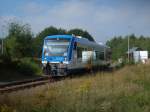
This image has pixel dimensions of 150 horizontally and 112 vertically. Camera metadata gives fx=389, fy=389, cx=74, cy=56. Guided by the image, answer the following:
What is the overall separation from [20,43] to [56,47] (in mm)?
24720

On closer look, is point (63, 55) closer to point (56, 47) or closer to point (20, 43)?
point (56, 47)

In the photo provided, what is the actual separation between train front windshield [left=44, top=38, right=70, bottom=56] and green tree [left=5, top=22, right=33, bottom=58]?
62.4 feet

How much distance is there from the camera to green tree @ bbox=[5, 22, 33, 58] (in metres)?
49.8

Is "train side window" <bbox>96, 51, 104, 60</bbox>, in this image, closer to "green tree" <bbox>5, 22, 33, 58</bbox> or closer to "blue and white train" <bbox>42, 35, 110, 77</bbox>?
"blue and white train" <bbox>42, 35, 110, 77</bbox>

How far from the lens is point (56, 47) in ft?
92.1

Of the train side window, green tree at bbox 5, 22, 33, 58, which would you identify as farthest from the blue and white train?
green tree at bbox 5, 22, 33, 58

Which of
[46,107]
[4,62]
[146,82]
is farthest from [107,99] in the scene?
[4,62]

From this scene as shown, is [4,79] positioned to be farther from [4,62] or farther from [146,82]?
[146,82]

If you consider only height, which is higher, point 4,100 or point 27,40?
point 27,40

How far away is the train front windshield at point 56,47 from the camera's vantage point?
2760 cm

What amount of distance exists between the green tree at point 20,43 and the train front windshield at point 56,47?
749 inches

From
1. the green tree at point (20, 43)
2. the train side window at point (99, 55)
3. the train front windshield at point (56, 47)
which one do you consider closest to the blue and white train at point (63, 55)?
the train front windshield at point (56, 47)

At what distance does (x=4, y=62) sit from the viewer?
32469 millimetres

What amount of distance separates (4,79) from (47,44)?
4.01 meters
